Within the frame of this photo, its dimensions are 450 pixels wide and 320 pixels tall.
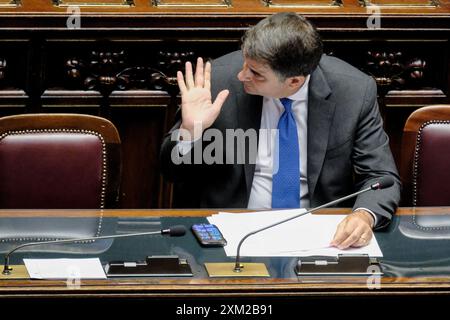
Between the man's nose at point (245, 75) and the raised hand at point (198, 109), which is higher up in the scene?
the man's nose at point (245, 75)

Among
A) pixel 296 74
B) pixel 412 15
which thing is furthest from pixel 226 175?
pixel 412 15

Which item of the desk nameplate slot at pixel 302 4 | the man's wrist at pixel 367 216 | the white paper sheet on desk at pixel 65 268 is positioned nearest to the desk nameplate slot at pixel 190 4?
the desk nameplate slot at pixel 302 4

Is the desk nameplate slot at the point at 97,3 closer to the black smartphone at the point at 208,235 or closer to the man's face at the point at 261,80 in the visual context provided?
the man's face at the point at 261,80

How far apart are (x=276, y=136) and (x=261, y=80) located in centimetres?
22

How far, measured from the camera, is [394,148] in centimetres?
439

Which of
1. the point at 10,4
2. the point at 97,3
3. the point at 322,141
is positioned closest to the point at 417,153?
the point at 322,141

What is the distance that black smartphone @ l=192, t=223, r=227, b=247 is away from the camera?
9.01 ft

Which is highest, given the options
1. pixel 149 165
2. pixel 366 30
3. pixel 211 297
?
pixel 366 30

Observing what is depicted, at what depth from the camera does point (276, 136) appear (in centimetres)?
324

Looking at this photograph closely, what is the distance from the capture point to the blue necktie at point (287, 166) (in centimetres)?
320
